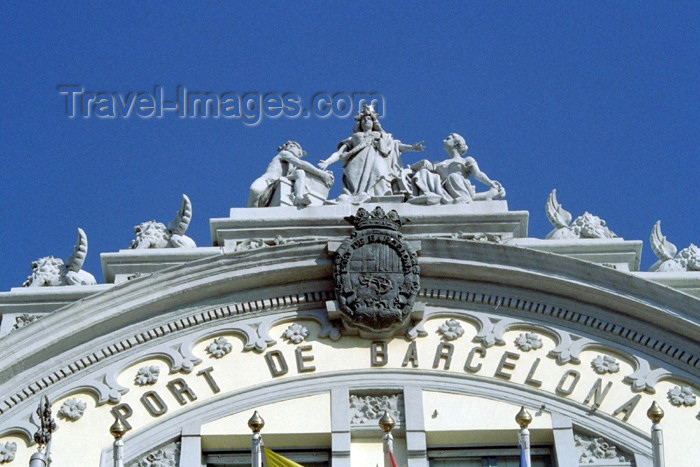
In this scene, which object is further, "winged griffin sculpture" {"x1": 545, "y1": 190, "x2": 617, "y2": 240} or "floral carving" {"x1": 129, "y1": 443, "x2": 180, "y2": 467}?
"winged griffin sculpture" {"x1": 545, "y1": 190, "x2": 617, "y2": 240}

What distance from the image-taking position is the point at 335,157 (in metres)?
26.5

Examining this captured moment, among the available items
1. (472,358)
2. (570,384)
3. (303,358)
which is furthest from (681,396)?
(303,358)

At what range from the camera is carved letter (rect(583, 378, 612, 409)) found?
23.2 metres

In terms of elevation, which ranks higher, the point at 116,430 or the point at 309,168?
the point at 309,168

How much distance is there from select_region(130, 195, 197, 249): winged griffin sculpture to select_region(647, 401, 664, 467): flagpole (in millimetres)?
6562

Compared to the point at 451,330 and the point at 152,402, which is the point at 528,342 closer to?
the point at 451,330

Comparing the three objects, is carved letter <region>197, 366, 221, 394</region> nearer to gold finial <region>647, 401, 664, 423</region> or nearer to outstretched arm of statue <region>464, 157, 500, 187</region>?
outstretched arm of statue <region>464, 157, 500, 187</region>

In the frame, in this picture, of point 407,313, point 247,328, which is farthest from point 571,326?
point 247,328

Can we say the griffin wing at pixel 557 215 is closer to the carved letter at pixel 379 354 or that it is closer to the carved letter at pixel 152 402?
the carved letter at pixel 379 354

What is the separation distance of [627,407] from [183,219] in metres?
6.08

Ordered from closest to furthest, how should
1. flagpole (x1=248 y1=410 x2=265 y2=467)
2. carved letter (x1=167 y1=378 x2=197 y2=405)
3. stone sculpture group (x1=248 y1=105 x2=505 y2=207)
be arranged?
1. flagpole (x1=248 y1=410 x2=265 y2=467)
2. carved letter (x1=167 y1=378 x2=197 y2=405)
3. stone sculpture group (x1=248 y1=105 x2=505 y2=207)

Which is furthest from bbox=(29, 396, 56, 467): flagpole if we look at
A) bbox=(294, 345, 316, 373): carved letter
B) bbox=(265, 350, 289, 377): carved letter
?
bbox=(294, 345, 316, 373): carved letter

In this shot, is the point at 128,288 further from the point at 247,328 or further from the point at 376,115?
the point at 376,115

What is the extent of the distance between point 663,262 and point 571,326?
1647 millimetres
